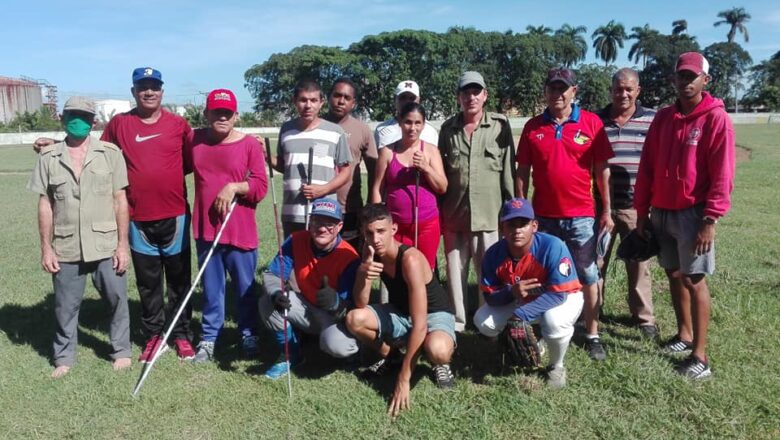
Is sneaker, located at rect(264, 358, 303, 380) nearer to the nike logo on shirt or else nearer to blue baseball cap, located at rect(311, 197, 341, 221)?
blue baseball cap, located at rect(311, 197, 341, 221)

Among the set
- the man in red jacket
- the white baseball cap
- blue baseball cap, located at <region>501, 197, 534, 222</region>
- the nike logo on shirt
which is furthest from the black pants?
the man in red jacket

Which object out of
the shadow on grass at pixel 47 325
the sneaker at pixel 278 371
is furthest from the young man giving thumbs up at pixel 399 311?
the shadow on grass at pixel 47 325

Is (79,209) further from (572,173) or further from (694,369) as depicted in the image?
(694,369)

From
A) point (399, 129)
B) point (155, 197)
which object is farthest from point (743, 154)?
point (155, 197)

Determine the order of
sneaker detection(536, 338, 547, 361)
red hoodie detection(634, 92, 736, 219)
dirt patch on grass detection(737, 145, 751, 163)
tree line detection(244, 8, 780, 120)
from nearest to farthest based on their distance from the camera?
red hoodie detection(634, 92, 736, 219), sneaker detection(536, 338, 547, 361), dirt patch on grass detection(737, 145, 751, 163), tree line detection(244, 8, 780, 120)

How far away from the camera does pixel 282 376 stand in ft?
15.7

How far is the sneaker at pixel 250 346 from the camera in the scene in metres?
5.22

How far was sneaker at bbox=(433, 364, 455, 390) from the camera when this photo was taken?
451 centimetres

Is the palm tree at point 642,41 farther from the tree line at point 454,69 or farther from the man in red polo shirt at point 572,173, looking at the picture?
the man in red polo shirt at point 572,173

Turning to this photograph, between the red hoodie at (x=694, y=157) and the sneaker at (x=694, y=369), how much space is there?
109 centimetres

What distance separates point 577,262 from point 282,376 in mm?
2454

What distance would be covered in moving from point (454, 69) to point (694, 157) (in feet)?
257

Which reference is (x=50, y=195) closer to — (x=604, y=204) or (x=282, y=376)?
(x=282, y=376)

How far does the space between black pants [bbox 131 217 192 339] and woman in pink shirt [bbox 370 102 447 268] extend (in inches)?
67.3
